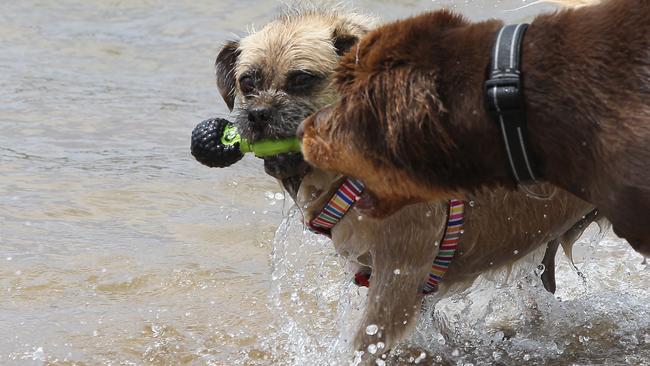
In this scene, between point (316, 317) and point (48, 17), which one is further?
point (48, 17)

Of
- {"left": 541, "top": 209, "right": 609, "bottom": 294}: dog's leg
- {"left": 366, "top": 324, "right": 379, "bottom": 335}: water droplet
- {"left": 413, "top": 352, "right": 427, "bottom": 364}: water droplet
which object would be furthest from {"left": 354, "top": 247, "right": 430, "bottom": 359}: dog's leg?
{"left": 541, "top": 209, "right": 609, "bottom": 294}: dog's leg

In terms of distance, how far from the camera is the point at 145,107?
29.7ft

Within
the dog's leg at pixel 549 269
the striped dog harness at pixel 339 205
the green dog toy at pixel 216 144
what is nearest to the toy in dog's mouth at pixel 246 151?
the green dog toy at pixel 216 144

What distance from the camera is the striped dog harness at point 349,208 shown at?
4.18 m

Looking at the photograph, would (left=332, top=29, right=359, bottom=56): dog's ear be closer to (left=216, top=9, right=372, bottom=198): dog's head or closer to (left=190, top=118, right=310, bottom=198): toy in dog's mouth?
(left=216, top=9, right=372, bottom=198): dog's head

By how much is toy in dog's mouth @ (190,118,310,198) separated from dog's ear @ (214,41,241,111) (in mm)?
336

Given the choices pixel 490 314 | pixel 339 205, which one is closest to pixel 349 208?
pixel 339 205

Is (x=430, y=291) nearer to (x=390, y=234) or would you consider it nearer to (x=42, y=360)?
(x=390, y=234)

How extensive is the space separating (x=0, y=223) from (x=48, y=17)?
6.22 metres

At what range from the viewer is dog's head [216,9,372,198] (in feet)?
13.8

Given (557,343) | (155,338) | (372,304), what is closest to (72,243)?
(155,338)

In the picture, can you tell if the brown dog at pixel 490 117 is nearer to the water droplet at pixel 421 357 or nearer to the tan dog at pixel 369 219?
the tan dog at pixel 369 219

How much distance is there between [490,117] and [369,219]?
4.66 feet

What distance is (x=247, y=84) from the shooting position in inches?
176
